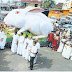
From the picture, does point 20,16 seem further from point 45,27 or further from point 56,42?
point 56,42

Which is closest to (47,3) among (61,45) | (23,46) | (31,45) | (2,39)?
(61,45)

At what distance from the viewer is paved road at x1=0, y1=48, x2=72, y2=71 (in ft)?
17.2

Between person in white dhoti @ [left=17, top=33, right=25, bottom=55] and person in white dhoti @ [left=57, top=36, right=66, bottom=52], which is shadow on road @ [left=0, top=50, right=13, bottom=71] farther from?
person in white dhoti @ [left=57, top=36, right=66, bottom=52]

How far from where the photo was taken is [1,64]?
5340 millimetres

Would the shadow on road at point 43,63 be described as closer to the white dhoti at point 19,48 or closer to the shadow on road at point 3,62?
the white dhoti at point 19,48

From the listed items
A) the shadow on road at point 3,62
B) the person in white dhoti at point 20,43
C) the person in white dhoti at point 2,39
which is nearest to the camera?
the shadow on road at point 3,62

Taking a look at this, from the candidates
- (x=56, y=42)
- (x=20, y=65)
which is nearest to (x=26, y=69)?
(x=20, y=65)

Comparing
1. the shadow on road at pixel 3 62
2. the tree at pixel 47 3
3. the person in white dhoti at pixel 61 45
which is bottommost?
the shadow on road at pixel 3 62

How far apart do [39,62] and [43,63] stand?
20cm

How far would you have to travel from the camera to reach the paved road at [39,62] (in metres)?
5.24

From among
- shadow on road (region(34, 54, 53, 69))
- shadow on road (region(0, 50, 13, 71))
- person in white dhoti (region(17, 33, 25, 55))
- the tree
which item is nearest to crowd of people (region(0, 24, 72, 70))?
A: person in white dhoti (region(17, 33, 25, 55))

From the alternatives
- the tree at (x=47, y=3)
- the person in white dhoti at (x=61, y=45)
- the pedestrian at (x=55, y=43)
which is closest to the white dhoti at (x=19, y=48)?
the pedestrian at (x=55, y=43)

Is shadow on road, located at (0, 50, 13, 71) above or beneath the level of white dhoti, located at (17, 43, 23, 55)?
beneath

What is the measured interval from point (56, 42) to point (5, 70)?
147 inches
